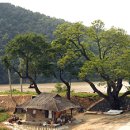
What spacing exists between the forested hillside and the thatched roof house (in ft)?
197

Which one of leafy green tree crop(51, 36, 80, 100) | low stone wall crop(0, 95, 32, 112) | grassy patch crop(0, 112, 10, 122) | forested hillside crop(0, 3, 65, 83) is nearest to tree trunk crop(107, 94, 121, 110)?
leafy green tree crop(51, 36, 80, 100)

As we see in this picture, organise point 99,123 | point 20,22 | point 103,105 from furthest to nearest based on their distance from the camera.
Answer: point 20,22 → point 103,105 → point 99,123

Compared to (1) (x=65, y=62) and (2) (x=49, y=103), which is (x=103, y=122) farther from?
(1) (x=65, y=62)

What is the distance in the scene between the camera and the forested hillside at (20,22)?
10881 centimetres

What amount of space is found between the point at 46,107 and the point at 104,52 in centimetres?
1272

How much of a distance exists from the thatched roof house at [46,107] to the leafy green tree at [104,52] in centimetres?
572

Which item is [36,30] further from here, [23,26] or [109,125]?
[109,125]

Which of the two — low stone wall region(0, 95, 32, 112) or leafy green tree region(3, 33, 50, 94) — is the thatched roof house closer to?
low stone wall region(0, 95, 32, 112)

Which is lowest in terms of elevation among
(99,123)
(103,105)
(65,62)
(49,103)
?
(99,123)

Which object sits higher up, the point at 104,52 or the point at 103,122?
the point at 104,52

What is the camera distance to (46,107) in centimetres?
4206

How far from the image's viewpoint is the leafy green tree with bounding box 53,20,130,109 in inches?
1828

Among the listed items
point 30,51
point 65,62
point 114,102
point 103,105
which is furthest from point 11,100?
point 114,102

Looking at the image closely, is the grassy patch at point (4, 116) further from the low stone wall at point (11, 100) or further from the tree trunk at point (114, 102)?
the tree trunk at point (114, 102)
